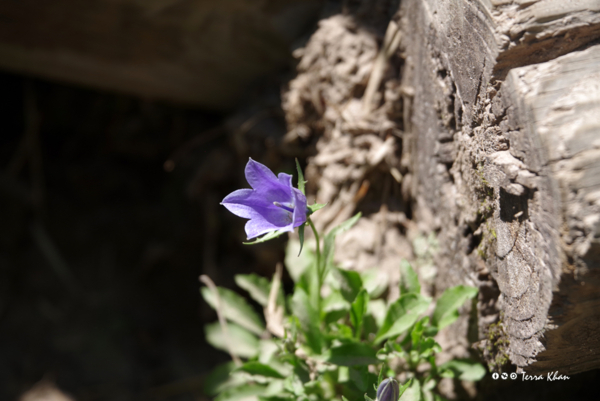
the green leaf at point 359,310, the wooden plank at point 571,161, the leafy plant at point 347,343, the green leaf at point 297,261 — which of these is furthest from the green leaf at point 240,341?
the wooden plank at point 571,161

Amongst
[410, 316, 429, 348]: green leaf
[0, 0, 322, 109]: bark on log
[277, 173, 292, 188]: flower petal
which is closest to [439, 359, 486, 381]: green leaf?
[410, 316, 429, 348]: green leaf

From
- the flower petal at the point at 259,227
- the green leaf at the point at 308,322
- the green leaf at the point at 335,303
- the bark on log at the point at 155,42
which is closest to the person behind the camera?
the flower petal at the point at 259,227

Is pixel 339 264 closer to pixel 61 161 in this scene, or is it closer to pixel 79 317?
pixel 79 317

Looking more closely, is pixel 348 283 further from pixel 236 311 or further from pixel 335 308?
pixel 236 311

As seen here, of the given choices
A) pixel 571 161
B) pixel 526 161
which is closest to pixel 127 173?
pixel 526 161

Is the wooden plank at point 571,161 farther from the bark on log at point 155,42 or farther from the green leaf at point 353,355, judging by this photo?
the bark on log at point 155,42
